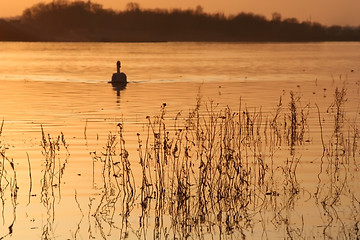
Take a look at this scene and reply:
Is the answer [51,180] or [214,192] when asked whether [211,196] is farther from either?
[51,180]

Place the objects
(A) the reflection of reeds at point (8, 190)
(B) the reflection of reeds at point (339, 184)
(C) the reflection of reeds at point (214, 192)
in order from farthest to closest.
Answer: (A) the reflection of reeds at point (8, 190)
(C) the reflection of reeds at point (214, 192)
(B) the reflection of reeds at point (339, 184)

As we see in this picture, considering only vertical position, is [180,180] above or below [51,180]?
above

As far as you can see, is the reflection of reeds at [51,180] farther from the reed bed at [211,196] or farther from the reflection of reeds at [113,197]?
the reflection of reeds at [113,197]

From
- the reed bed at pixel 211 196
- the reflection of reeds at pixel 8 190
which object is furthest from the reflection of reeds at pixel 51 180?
the reflection of reeds at pixel 8 190

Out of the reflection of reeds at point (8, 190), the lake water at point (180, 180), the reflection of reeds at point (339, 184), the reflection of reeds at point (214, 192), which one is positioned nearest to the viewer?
the reflection of reeds at point (339, 184)

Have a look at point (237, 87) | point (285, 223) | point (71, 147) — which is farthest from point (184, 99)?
point (285, 223)

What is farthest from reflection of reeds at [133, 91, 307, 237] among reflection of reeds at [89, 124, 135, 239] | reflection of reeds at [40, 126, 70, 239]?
reflection of reeds at [40, 126, 70, 239]

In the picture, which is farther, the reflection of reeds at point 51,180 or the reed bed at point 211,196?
the reflection of reeds at point 51,180

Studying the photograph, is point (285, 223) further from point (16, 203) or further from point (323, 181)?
point (16, 203)

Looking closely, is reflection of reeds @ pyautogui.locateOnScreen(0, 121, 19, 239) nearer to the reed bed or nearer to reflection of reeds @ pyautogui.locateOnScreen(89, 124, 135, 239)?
the reed bed

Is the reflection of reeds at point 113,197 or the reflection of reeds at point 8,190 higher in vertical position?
the reflection of reeds at point 8,190

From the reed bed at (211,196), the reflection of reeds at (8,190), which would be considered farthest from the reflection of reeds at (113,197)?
the reflection of reeds at (8,190)

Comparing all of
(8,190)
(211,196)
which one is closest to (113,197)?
(211,196)

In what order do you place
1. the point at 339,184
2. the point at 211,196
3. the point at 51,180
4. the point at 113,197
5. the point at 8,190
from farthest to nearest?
the point at 51,180 → the point at 339,184 → the point at 8,190 → the point at 113,197 → the point at 211,196
